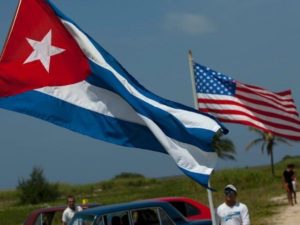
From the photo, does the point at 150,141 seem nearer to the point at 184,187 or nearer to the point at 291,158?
the point at 184,187

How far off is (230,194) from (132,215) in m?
3.12

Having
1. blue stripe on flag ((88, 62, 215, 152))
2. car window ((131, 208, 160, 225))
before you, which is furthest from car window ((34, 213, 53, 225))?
blue stripe on flag ((88, 62, 215, 152))

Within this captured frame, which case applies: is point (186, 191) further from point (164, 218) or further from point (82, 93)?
point (82, 93)

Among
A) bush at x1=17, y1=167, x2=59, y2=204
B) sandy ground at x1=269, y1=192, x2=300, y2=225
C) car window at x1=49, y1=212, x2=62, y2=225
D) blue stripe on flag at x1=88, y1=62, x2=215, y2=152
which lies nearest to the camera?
blue stripe on flag at x1=88, y1=62, x2=215, y2=152

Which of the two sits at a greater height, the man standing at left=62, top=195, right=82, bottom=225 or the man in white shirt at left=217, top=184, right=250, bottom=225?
the man standing at left=62, top=195, right=82, bottom=225

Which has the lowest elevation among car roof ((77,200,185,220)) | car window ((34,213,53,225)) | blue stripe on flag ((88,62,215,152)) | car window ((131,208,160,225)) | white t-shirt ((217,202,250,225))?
white t-shirt ((217,202,250,225))

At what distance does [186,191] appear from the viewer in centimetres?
5431

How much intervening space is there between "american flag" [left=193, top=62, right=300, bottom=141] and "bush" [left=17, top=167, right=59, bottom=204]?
58.3m

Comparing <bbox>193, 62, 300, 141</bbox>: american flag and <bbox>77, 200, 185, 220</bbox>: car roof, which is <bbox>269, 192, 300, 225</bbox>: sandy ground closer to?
<bbox>77, 200, 185, 220</bbox>: car roof

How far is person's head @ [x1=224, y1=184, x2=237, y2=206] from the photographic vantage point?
937cm

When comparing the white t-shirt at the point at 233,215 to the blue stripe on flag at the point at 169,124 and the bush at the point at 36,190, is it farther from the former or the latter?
the bush at the point at 36,190

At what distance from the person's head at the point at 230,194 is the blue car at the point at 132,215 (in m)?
2.94

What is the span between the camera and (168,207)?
1272 cm

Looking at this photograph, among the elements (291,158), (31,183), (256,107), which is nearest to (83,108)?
(256,107)
